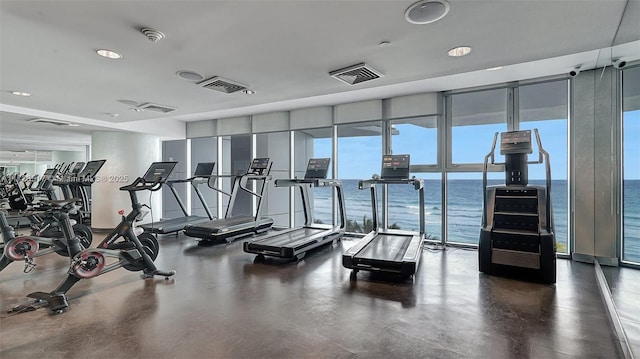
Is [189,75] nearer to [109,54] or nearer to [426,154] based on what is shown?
[109,54]

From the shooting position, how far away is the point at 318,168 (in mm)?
6082

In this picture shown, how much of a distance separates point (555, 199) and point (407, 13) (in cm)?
447

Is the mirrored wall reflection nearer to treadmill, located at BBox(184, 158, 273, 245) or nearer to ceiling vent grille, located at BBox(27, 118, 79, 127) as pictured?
ceiling vent grille, located at BBox(27, 118, 79, 127)

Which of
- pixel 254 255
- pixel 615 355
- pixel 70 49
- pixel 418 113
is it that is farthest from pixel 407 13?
Answer: pixel 254 255

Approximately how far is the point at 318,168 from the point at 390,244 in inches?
80.6

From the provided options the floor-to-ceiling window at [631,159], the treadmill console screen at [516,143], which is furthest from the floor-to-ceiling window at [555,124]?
the floor-to-ceiling window at [631,159]

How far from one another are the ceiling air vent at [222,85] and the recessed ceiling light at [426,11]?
2555 millimetres

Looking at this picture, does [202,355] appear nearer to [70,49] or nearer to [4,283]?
[70,49]

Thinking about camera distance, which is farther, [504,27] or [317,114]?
[317,114]

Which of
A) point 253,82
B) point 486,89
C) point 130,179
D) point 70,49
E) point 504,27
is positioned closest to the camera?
point 504,27

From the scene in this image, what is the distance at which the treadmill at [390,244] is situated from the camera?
392 centimetres

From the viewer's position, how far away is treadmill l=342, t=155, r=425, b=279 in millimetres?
3920

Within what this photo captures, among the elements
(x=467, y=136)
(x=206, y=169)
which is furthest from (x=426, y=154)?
(x=206, y=169)

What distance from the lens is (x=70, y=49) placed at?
10.2 feet
